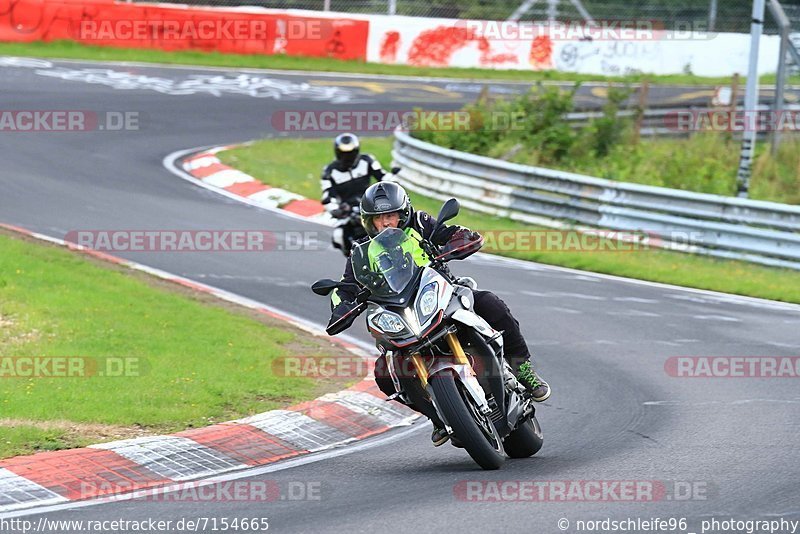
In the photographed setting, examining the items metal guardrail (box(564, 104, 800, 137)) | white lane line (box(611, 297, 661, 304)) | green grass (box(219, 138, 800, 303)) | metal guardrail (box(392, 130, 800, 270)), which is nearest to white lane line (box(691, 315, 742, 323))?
white lane line (box(611, 297, 661, 304))

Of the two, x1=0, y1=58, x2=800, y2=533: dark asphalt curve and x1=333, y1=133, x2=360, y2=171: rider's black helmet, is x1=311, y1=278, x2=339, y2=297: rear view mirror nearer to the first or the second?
x1=0, y1=58, x2=800, y2=533: dark asphalt curve

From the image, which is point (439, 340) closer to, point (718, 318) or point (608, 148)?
point (718, 318)

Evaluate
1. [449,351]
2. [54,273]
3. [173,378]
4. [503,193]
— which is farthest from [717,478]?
[503,193]

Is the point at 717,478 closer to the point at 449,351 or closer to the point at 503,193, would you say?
the point at 449,351

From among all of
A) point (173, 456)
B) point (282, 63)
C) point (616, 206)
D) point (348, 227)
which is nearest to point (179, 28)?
point (282, 63)

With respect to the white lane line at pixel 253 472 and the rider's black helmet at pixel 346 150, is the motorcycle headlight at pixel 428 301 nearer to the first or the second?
the white lane line at pixel 253 472

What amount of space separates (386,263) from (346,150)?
5.61m

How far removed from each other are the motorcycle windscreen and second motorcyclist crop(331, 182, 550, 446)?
0.14 meters

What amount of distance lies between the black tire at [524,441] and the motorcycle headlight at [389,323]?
1168 millimetres

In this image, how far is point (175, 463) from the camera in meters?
7.46

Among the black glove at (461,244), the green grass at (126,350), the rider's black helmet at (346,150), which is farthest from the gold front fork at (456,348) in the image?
the rider's black helmet at (346,150)

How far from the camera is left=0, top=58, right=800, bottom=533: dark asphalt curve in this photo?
21.1ft

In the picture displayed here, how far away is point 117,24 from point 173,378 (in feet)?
68.5

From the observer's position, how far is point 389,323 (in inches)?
273
